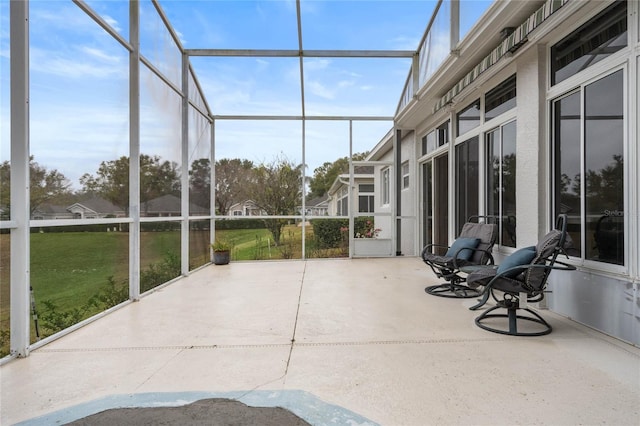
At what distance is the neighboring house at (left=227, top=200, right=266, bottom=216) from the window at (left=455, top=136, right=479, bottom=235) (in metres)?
4.14

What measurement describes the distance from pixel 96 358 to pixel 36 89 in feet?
7.43

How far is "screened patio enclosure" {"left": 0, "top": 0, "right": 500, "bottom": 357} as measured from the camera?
120 inches

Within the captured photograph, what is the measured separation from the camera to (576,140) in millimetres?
3514

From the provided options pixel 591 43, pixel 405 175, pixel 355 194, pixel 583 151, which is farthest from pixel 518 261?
pixel 405 175

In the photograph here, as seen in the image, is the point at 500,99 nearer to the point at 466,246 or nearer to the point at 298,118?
the point at 466,246

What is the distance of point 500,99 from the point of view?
4.95 m

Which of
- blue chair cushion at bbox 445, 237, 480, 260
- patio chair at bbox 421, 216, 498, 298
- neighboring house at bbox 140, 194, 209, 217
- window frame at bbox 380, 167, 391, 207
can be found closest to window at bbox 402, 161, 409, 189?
window frame at bbox 380, 167, 391, 207

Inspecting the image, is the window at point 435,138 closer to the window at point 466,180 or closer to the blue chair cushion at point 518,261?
the window at point 466,180

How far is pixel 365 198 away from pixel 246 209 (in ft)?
9.08

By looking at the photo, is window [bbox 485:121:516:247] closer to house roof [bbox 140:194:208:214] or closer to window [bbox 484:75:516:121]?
window [bbox 484:75:516:121]

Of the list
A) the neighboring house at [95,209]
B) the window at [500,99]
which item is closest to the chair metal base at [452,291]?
the window at [500,99]

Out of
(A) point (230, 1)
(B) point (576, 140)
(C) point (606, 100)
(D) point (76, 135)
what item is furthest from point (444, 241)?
(D) point (76, 135)

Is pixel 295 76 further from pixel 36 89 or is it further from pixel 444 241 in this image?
pixel 36 89

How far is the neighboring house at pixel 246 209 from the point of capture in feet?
26.9
